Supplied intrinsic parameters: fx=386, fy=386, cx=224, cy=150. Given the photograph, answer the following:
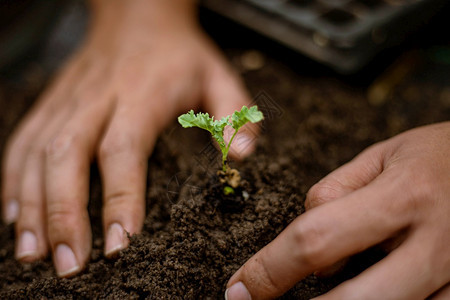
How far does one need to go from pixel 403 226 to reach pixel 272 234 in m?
0.44

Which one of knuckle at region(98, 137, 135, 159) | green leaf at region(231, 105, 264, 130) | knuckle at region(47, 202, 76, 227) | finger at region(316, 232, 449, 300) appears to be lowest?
knuckle at region(47, 202, 76, 227)

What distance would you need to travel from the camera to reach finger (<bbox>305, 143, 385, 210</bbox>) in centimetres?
123

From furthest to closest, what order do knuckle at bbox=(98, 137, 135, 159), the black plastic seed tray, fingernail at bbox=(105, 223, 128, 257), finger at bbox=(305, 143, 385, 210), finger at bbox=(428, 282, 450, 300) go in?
1. the black plastic seed tray
2. knuckle at bbox=(98, 137, 135, 159)
3. fingernail at bbox=(105, 223, 128, 257)
4. finger at bbox=(305, 143, 385, 210)
5. finger at bbox=(428, 282, 450, 300)

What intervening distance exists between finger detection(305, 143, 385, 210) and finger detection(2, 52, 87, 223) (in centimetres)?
146

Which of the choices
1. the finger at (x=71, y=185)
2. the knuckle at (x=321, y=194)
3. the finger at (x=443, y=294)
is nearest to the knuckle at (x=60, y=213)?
the finger at (x=71, y=185)

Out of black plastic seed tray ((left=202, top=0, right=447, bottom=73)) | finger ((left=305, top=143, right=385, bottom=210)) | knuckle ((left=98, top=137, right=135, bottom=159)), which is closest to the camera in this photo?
finger ((left=305, top=143, right=385, bottom=210))

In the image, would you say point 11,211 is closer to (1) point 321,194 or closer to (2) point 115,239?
(2) point 115,239

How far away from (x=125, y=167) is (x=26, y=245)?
0.54 m

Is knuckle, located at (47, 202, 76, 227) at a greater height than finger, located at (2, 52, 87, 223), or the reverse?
knuckle, located at (47, 202, 76, 227)

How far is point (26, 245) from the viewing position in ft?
5.36

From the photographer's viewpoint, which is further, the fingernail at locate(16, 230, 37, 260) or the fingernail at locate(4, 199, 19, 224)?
the fingernail at locate(4, 199, 19, 224)

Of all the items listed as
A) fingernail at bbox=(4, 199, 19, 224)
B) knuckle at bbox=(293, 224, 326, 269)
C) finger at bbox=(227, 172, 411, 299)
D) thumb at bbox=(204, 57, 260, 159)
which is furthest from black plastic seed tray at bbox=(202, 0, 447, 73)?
fingernail at bbox=(4, 199, 19, 224)

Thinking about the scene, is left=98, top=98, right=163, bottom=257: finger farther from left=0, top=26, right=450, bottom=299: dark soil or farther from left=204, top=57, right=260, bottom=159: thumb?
left=204, top=57, right=260, bottom=159: thumb

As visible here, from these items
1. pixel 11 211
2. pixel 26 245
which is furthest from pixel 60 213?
pixel 11 211
